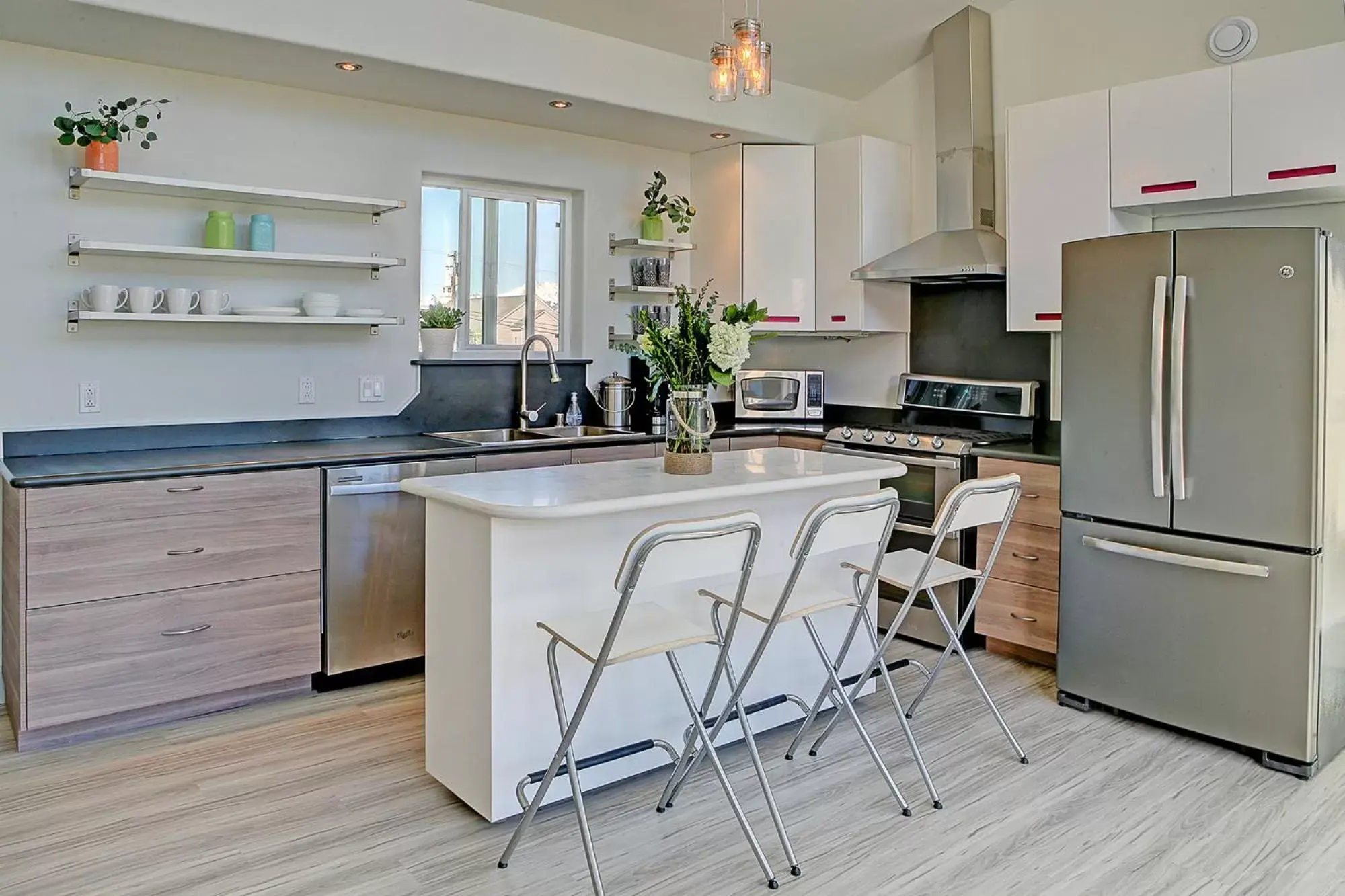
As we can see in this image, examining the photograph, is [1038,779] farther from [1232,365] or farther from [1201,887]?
[1232,365]

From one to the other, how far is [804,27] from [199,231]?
2.74 m

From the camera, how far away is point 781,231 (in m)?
4.87

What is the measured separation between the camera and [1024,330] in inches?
160

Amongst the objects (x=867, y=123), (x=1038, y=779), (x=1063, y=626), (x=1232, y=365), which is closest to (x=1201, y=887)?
(x=1038, y=779)

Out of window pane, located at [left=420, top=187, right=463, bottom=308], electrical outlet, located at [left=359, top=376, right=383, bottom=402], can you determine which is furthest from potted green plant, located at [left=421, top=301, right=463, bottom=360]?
electrical outlet, located at [left=359, top=376, right=383, bottom=402]

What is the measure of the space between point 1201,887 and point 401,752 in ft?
7.36

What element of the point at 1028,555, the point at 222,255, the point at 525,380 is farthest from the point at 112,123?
the point at 1028,555

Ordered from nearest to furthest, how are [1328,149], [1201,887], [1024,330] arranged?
[1201,887] < [1328,149] < [1024,330]

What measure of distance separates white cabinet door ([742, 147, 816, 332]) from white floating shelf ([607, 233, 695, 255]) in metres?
0.36

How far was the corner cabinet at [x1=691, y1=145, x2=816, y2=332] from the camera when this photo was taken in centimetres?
486

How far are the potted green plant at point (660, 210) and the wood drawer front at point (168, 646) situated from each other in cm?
248

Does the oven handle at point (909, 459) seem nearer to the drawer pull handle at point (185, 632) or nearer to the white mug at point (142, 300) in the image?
the drawer pull handle at point (185, 632)

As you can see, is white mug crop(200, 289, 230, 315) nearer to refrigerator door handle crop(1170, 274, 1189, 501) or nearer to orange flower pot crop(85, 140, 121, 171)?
orange flower pot crop(85, 140, 121, 171)

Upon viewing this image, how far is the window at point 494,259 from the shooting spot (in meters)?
4.41
